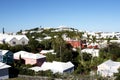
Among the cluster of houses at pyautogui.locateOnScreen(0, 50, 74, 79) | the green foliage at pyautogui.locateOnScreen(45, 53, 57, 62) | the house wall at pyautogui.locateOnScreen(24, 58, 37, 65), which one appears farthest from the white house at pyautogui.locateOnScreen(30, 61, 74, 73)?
the green foliage at pyautogui.locateOnScreen(45, 53, 57, 62)

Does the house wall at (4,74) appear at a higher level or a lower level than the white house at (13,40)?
lower

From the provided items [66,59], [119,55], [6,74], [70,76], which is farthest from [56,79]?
[119,55]

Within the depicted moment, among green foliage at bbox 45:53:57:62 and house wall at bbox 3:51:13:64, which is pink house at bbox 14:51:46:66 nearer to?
green foliage at bbox 45:53:57:62

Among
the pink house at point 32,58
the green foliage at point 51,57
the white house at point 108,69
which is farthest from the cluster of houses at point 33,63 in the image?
the white house at point 108,69

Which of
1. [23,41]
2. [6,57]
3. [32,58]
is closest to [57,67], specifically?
[32,58]

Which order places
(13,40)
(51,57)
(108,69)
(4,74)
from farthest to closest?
(13,40), (51,57), (108,69), (4,74)

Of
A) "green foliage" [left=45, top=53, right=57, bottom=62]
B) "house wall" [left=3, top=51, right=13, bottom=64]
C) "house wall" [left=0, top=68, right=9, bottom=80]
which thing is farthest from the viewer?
"green foliage" [left=45, top=53, right=57, bottom=62]

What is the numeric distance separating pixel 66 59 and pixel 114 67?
30.5 ft

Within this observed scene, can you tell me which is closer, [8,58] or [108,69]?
[108,69]

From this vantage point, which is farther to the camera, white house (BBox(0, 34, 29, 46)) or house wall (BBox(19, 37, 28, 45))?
house wall (BBox(19, 37, 28, 45))

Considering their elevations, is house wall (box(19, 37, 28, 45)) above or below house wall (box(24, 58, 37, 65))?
above

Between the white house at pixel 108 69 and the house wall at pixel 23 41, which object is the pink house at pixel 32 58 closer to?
the white house at pixel 108 69

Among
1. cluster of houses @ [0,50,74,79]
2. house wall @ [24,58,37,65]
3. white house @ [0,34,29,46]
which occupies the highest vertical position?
white house @ [0,34,29,46]

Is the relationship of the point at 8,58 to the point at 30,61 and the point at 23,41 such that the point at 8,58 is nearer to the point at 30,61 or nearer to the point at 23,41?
the point at 30,61
